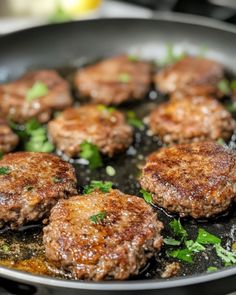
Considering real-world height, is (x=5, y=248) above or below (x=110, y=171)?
below

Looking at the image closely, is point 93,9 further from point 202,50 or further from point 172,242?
point 172,242

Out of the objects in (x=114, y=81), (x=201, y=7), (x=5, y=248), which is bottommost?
(x=5, y=248)

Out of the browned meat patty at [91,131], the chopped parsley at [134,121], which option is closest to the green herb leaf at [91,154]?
the browned meat patty at [91,131]

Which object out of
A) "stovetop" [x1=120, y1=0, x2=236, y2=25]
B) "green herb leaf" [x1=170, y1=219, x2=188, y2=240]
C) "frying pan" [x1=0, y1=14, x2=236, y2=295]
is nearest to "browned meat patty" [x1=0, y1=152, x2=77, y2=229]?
A: "green herb leaf" [x1=170, y1=219, x2=188, y2=240]

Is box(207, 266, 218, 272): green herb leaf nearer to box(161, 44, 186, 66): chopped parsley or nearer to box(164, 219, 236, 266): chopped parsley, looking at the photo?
box(164, 219, 236, 266): chopped parsley

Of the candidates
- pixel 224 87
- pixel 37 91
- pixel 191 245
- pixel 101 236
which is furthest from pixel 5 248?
pixel 224 87

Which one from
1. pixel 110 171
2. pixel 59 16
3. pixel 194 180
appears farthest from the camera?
pixel 59 16
